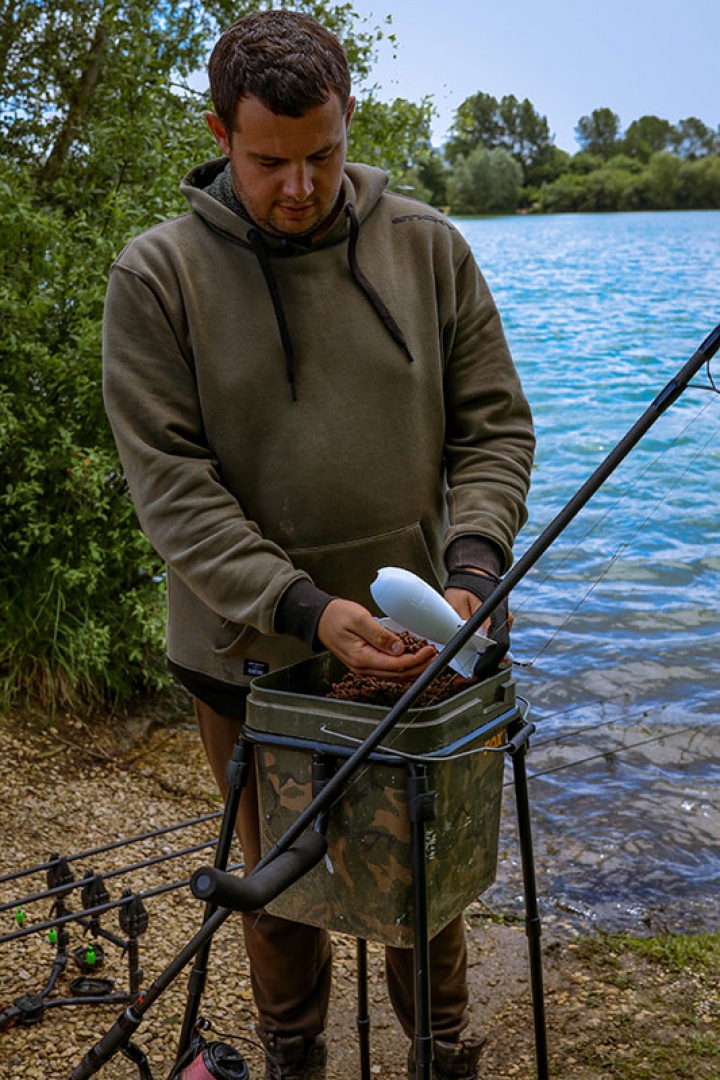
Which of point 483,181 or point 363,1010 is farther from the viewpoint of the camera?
point 483,181

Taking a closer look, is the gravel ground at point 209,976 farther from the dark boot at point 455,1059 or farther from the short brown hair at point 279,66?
the short brown hair at point 279,66

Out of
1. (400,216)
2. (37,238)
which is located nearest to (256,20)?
(400,216)

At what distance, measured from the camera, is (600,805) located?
543cm

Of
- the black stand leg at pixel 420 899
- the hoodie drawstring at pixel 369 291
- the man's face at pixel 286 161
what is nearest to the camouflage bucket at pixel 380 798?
the black stand leg at pixel 420 899

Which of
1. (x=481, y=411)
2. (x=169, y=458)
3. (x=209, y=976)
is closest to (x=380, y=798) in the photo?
(x=169, y=458)

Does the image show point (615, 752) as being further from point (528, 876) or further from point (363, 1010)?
point (528, 876)

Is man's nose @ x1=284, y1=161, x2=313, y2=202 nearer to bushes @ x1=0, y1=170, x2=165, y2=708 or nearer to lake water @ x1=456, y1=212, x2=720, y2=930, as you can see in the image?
lake water @ x1=456, y1=212, x2=720, y2=930

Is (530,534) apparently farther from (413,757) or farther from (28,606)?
(413,757)

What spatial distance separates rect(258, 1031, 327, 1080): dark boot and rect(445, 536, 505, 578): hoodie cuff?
41.5 inches

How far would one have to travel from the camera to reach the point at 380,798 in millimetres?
1968

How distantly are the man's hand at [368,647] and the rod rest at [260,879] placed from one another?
1.00 ft

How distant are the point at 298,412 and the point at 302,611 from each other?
405 millimetres

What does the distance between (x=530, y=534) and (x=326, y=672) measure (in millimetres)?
9118

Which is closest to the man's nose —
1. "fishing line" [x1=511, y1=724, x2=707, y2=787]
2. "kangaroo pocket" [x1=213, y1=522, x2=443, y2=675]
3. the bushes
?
"kangaroo pocket" [x1=213, y1=522, x2=443, y2=675]
